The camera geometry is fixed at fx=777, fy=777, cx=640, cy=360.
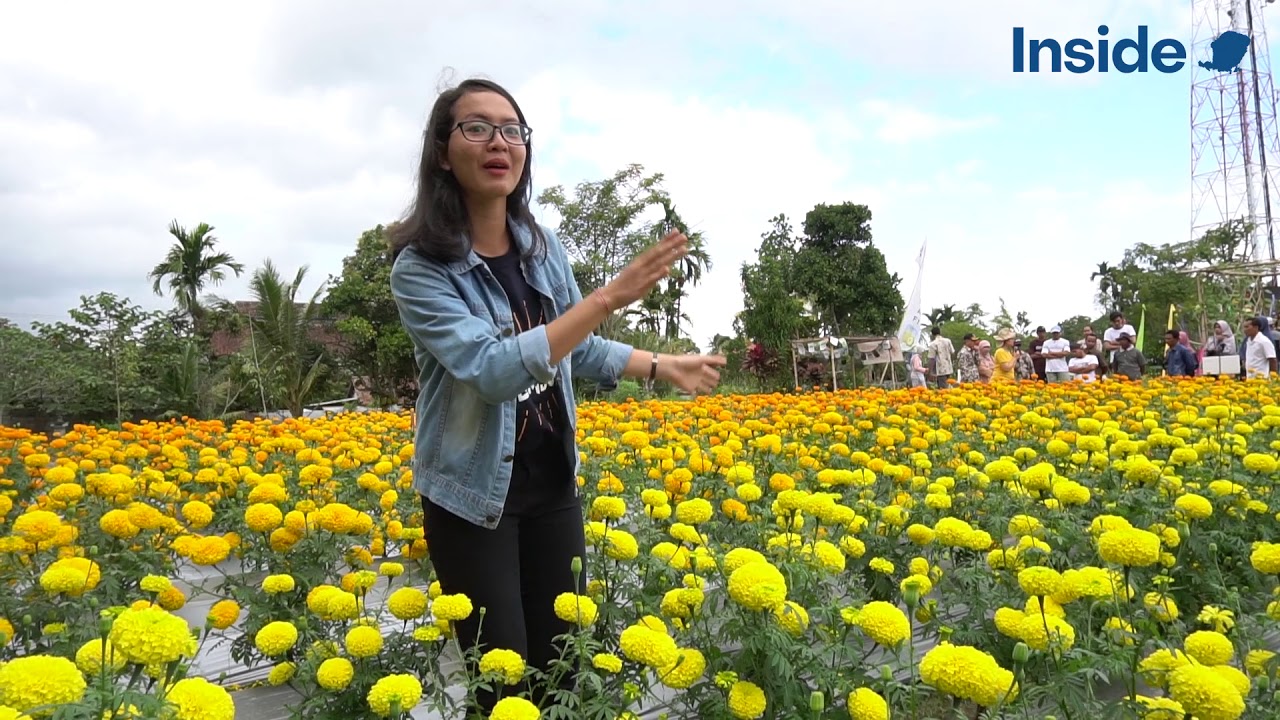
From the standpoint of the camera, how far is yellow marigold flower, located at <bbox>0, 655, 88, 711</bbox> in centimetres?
91

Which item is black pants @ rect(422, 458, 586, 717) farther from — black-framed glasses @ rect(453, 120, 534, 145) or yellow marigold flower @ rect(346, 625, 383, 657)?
black-framed glasses @ rect(453, 120, 534, 145)

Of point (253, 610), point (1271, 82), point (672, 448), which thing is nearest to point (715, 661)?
point (253, 610)

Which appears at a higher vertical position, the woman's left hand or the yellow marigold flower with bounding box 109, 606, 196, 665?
the woman's left hand

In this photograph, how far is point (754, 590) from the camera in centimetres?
139

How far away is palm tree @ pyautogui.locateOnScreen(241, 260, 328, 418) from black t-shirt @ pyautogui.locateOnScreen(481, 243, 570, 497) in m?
15.2

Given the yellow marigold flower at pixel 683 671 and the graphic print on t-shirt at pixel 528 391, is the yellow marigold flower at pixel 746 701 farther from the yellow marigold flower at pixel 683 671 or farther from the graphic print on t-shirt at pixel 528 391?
the graphic print on t-shirt at pixel 528 391

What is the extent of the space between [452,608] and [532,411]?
18.5 inches

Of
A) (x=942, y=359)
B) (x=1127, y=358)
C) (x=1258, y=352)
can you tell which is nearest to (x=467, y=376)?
(x=1258, y=352)

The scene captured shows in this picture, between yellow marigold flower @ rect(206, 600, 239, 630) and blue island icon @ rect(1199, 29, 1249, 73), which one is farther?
blue island icon @ rect(1199, 29, 1249, 73)

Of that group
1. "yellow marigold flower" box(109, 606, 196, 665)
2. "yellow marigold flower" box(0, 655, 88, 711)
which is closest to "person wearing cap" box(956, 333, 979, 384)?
"yellow marigold flower" box(109, 606, 196, 665)

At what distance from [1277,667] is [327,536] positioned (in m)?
2.31

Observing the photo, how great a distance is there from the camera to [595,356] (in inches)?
76.2

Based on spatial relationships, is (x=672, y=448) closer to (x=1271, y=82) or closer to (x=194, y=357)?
(x=194, y=357)

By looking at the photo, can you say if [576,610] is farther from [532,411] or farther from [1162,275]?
[1162,275]
